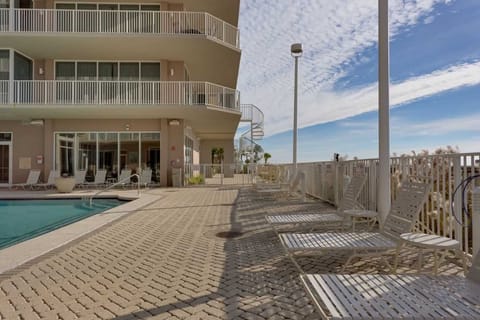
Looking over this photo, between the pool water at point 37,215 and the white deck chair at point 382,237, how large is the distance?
5303 mm

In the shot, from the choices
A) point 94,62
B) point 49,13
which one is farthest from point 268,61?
point 49,13

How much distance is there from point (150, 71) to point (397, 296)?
16.5 metres

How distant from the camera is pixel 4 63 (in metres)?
15.5

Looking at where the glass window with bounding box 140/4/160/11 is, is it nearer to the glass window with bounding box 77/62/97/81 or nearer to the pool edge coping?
the glass window with bounding box 77/62/97/81

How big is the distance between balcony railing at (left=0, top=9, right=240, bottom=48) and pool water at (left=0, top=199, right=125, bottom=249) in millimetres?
7716

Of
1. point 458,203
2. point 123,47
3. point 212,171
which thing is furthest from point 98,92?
point 458,203

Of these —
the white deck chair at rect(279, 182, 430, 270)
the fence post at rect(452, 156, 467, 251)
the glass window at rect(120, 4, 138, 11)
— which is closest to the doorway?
the glass window at rect(120, 4, 138, 11)

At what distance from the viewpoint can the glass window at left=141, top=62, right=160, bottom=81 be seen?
16.8 meters

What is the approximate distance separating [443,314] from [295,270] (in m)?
2.12

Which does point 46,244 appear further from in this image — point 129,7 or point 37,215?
point 129,7

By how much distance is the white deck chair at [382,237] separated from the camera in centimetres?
357

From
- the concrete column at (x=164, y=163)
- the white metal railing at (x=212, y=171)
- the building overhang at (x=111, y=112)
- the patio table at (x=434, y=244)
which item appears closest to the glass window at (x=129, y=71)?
the building overhang at (x=111, y=112)

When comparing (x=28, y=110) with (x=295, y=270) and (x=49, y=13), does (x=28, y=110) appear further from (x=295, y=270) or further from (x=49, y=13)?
(x=295, y=270)

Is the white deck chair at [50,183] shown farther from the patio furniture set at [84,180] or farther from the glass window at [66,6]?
the glass window at [66,6]
